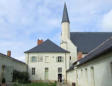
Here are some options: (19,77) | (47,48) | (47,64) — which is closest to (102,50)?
(19,77)

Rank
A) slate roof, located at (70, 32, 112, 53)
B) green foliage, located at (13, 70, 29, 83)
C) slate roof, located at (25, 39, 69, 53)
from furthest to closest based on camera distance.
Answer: slate roof, located at (70, 32, 112, 53) → slate roof, located at (25, 39, 69, 53) → green foliage, located at (13, 70, 29, 83)

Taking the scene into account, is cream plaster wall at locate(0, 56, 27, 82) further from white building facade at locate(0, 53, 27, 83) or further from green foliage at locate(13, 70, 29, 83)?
green foliage at locate(13, 70, 29, 83)

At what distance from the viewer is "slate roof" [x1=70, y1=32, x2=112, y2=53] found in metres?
41.1

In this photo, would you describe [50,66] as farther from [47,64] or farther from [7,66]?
[7,66]

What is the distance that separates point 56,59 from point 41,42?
5.97 m

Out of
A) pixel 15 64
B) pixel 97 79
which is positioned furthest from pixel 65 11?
pixel 97 79

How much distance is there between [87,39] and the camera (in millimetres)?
43250

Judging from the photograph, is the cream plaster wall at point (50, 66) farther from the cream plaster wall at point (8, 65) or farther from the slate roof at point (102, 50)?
the slate roof at point (102, 50)

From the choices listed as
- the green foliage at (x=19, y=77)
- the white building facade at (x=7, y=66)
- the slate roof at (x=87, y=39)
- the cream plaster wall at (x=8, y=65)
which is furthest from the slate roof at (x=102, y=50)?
A: the slate roof at (x=87, y=39)

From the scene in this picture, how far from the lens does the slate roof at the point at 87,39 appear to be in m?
41.1

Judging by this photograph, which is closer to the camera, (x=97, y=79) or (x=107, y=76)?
(x=107, y=76)

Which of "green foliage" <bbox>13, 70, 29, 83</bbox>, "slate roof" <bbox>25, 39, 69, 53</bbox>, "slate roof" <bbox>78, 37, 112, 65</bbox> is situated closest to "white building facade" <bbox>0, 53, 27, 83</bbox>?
"green foliage" <bbox>13, 70, 29, 83</bbox>

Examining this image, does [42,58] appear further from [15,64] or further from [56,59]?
[15,64]

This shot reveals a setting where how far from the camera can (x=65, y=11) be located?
42.2 m
